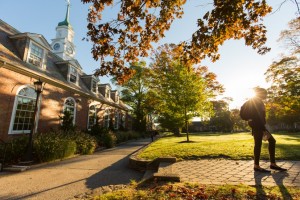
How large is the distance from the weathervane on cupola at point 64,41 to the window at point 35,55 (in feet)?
94.2

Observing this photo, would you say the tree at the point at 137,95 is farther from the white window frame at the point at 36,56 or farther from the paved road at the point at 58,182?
the paved road at the point at 58,182

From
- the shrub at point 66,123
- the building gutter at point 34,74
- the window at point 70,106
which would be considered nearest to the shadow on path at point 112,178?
the building gutter at point 34,74

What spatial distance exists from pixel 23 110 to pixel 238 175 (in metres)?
12.2

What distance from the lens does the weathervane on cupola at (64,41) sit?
40.8m

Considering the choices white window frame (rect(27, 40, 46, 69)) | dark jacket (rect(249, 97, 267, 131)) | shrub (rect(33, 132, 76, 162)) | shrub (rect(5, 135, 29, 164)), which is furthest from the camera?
white window frame (rect(27, 40, 46, 69))

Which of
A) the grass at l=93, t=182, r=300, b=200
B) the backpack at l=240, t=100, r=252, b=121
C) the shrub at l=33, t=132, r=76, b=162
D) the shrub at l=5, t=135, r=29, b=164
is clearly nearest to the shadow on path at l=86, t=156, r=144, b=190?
the grass at l=93, t=182, r=300, b=200

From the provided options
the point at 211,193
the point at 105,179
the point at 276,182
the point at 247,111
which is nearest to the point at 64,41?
the point at 105,179

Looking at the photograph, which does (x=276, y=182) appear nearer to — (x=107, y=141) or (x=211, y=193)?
(x=211, y=193)

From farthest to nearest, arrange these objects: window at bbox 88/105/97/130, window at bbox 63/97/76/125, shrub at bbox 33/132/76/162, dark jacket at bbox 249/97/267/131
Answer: window at bbox 88/105/97/130 < window at bbox 63/97/76/125 < shrub at bbox 33/132/76/162 < dark jacket at bbox 249/97/267/131

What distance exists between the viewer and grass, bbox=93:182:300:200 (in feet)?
10.3

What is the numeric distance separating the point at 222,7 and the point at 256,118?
273 centimetres

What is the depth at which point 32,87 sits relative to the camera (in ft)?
41.2

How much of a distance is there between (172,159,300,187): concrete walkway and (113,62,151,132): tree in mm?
29219

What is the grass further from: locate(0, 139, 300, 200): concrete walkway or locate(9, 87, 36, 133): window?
locate(9, 87, 36, 133): window
